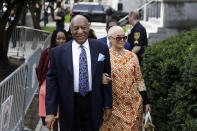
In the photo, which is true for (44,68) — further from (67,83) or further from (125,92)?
(67,83)

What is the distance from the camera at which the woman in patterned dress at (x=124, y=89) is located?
15.7 ft

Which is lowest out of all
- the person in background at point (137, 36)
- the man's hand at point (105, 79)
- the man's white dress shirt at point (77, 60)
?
the man's hand at point (105, 79)

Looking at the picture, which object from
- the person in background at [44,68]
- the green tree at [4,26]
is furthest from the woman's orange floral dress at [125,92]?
the green tree at [4,26]

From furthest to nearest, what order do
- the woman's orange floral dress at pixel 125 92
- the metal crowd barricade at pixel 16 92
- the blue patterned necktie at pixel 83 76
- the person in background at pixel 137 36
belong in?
the person in background at pixel 137 36, the metal crowd barricade at pixel 16 92, the woman's orange floral dress at pixel 125 92, the blue patterned necktie at pixel 83 76

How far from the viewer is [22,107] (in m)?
6.55

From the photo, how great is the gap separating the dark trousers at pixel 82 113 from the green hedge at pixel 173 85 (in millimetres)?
1122

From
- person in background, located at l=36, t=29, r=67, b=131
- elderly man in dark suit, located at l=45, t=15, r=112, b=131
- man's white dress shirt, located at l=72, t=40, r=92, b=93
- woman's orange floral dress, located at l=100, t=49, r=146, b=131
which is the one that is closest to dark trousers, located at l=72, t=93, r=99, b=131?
elderly man in dark suit, located at l=45, t=15, r=112, b=131

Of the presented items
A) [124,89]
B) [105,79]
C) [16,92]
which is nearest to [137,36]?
[16,92]

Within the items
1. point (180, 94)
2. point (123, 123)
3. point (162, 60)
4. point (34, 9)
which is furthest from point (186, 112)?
point (34, 9)

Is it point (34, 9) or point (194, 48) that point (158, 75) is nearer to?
point (194, 48)

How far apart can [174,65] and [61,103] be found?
6.03 ft

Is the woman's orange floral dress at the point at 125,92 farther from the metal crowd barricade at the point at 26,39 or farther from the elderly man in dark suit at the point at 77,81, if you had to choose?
the metal crowd barricade at the point at 26,39

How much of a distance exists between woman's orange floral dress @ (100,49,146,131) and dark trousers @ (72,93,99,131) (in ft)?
2.35

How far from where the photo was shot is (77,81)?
401 centimetres
